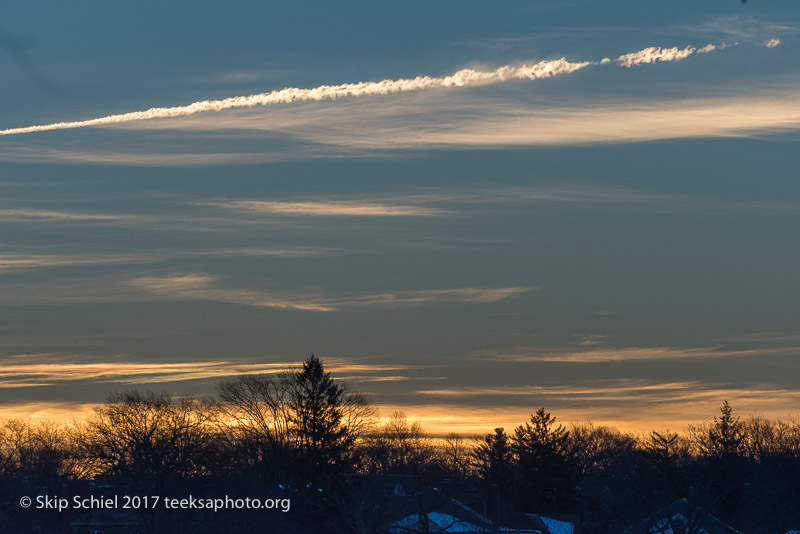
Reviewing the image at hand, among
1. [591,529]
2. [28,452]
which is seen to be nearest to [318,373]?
[591,529]

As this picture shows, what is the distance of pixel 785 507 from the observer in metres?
94.1

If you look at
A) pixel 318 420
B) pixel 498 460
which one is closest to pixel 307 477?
pixel 318 420

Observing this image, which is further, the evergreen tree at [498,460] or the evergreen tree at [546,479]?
the evergreen tree at [498,460]

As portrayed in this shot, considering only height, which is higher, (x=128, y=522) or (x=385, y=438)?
(x=385, y=438)

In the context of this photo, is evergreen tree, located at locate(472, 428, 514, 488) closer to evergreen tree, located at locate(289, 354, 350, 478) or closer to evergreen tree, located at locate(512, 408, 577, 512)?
evergreen tree, located at locate(512, 408, 577, 512)

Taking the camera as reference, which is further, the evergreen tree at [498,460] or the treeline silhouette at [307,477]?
the evergreen tree at [498,460]

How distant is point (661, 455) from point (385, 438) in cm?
5698

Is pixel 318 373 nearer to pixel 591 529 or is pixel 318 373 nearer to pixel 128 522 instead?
pixel 128 522

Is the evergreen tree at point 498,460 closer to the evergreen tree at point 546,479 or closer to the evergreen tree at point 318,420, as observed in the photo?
the evergreen tree at point 546,479

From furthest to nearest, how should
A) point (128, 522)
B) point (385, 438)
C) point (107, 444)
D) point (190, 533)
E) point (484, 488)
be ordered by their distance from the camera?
point (385, 438) → point (484, 488) → point (107, 444) → point (128, 522) → point (190, 533)

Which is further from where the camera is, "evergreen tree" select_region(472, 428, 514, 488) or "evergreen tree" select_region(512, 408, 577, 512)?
"evergreen tree" select_region(472, 428, 514, 488)

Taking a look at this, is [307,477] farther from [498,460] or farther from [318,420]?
[498,460]

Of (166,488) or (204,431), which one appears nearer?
(166,488)

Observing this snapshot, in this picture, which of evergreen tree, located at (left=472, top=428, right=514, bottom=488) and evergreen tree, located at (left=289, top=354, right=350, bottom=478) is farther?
evergreen tree, located at (left=472, top=428, right=514, bottom=488)
